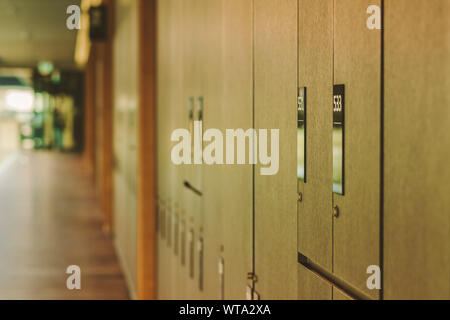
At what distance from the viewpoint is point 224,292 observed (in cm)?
247

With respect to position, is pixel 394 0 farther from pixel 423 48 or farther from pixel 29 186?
pixel 29 186

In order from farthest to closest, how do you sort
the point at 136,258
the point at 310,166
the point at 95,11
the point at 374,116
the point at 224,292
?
1. the point at 95,11
2. the point at 136,258
3. the point at 224,292
4. the point at 310,166
5. the point at 374,116

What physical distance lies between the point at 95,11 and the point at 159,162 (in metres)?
3.98

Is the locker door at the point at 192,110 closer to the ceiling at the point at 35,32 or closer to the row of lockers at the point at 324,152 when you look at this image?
the row of lockers at the point at 324,152

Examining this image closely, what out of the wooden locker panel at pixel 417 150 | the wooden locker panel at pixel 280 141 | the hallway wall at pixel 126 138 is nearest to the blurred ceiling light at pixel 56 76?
the hallway wall at pixel 126 138

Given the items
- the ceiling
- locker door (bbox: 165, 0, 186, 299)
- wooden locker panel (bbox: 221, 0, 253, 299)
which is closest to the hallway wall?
locker door (bbox: 165, 0, 186, 299)

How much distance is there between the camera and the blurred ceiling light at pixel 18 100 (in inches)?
1041

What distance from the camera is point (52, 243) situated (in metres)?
7.42

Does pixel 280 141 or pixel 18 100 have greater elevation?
pixel 18 100

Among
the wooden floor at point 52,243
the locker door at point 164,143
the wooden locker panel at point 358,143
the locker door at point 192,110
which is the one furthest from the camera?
the wooden floor at point 52,243

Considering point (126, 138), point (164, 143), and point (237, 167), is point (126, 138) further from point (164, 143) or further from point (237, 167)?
point (237, 167)

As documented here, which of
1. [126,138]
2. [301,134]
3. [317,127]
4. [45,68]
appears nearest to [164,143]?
[126,138]

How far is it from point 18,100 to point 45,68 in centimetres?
326
